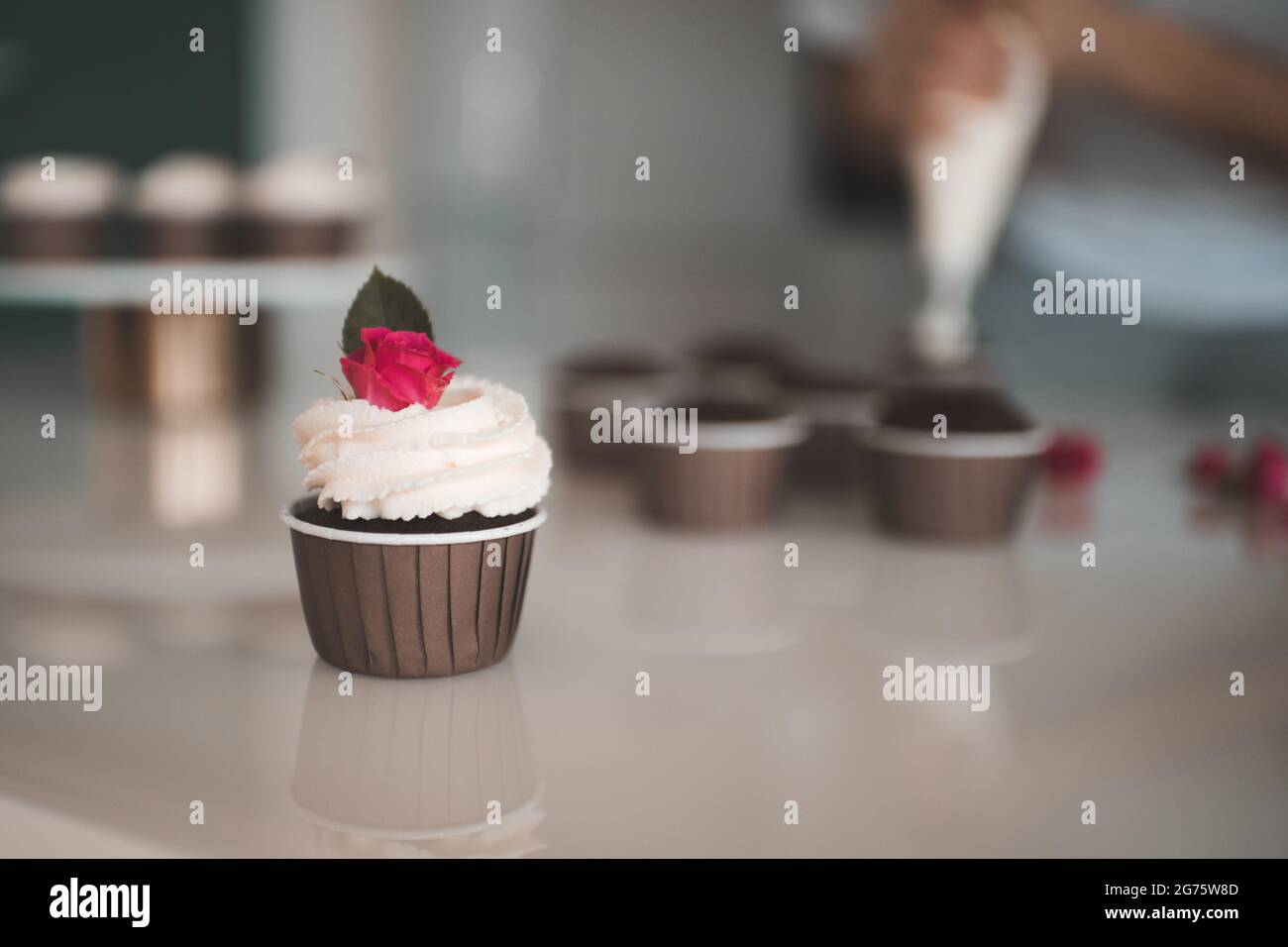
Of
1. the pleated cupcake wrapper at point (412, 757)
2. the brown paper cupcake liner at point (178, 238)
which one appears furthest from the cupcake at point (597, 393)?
the pleated cupcake wrapper at point (412, 757)

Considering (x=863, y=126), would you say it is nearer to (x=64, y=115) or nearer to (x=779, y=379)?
(x=779, y=379)

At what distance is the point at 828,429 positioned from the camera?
371 cm

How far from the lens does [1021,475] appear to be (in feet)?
10.1

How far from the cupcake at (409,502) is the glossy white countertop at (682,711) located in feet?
0.30

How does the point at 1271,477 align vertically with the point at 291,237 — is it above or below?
Result: below

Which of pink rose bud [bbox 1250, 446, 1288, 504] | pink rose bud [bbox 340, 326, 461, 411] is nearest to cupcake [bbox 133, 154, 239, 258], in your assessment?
pink rose bud [bbox 340, 326, 461, 411]

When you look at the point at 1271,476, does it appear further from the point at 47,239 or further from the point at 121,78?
the point at 121,78

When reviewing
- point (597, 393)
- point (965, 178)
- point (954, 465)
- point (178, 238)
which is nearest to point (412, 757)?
point (954, 465)

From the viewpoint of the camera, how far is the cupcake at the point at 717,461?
10.2 feet

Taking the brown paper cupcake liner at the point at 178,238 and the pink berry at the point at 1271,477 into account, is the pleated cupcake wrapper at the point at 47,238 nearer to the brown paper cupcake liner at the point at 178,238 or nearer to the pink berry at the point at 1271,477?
the brown paper cupcake liner at the point at 178,238

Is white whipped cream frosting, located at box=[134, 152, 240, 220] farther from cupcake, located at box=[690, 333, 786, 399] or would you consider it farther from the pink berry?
the pink berry

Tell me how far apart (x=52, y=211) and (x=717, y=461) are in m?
2.36
